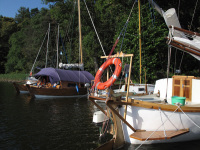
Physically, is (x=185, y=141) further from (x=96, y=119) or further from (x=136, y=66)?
(x=136, y=66)

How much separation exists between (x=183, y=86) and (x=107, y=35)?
2897 centimetres

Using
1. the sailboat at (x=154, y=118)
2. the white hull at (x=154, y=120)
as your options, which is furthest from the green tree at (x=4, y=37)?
the white hull at (x=154, y=120)

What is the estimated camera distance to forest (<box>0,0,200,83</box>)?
22.0 meters

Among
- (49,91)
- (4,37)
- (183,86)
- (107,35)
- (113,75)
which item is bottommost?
(49,91)

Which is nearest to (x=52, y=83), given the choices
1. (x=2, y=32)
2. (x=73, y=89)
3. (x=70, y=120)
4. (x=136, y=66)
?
(x=73, y=89)

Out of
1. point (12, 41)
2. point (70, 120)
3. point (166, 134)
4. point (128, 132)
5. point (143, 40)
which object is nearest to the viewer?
point (166, 134)

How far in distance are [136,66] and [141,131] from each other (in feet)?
46.0

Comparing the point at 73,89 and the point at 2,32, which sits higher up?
the point at 2,32

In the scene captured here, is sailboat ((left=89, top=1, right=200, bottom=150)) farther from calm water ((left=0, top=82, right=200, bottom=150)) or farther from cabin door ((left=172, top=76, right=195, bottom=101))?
cabin door ((left=172, top=76, right=195, bottom=101))

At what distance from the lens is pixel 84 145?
925 cm

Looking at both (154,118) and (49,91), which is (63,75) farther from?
(154,118)

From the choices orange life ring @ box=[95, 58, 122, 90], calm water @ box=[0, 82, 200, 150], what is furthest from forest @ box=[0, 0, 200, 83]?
calm water @ box=[0, 82, 200, 150]

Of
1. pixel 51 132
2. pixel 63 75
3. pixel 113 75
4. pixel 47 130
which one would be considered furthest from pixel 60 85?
pixel 113 75

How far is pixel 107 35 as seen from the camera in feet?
124
